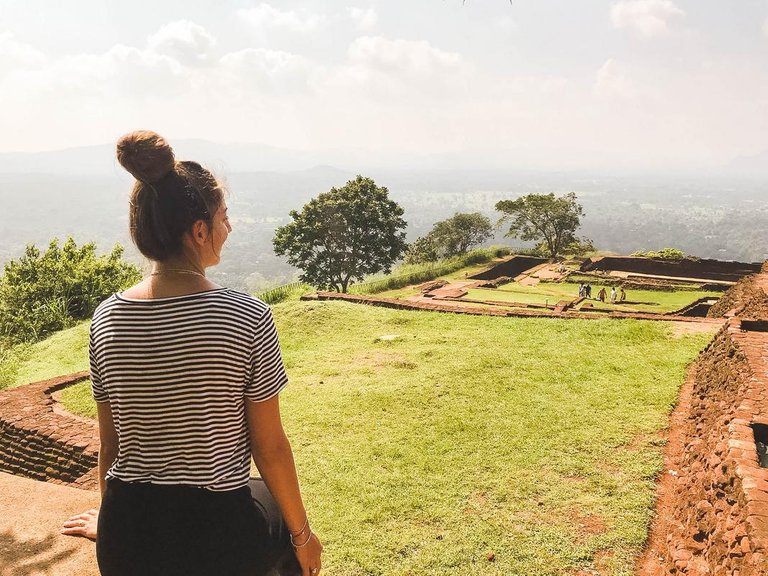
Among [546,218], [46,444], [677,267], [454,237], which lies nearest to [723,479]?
[46,444]

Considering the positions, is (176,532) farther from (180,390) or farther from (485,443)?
(485,443)

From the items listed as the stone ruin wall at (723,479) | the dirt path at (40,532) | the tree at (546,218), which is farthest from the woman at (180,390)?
the tree at (546,218)

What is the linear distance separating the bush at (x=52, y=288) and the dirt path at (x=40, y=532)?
1632 cm

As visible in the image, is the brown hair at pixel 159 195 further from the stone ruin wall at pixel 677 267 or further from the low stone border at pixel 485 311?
the stone ruin wall at pixel 677 267

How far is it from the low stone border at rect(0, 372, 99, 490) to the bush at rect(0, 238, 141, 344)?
40.4ft

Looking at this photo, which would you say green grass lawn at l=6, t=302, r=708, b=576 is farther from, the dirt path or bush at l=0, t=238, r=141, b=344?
bush at l=0, t=238, r=141, b=344

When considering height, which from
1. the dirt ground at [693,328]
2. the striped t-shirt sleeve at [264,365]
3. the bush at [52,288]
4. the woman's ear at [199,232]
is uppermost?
the woman's ear at [199,232]

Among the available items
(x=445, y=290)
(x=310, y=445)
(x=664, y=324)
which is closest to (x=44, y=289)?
(x=445, y=290)

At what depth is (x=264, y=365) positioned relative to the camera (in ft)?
4.61

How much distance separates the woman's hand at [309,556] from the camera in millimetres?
1630

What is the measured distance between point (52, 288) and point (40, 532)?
21.0m

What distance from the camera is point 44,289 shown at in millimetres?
20391

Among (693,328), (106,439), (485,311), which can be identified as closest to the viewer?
(106,439)

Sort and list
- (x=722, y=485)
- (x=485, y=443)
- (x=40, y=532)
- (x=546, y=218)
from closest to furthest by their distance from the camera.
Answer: (x=40, y=532)
(x=722, y=485)
(x=485, y=443)
(x=546, y=218)
